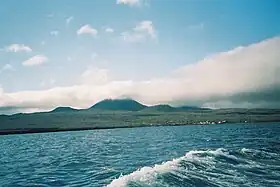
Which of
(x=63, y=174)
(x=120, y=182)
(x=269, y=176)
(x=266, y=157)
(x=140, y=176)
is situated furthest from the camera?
(x=266, y=157)

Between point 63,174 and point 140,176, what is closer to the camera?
point 140,176

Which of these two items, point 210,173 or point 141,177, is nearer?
point 141,177

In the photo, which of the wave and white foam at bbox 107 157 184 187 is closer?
white foam at bbox 107 157 184 187

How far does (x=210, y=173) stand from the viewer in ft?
97.1

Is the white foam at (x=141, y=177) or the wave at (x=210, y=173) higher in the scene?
the white foam at (x=141, y=177)

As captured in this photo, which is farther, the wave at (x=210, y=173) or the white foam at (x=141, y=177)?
the wave at (x=210, y=173)

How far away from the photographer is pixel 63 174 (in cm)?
3331

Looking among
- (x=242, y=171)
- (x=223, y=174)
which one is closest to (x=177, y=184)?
(x=223, y=174)

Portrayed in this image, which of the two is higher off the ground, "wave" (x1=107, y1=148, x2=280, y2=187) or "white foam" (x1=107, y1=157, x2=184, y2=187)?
"white foam" (x1=107, y1=157, x2=184, y2=187)

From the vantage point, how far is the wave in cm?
2528

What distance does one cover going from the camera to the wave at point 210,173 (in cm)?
2528

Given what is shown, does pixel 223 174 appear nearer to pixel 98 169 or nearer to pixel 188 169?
pixel 188 169

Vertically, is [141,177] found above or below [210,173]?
above

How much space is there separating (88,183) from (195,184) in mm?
9182
